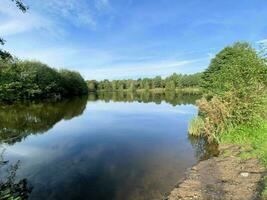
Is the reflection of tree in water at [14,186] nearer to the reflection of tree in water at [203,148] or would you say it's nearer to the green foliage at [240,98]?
the reflection of tree in water at [203,148]

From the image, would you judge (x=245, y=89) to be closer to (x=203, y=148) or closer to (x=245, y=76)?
(x=245, y=76)

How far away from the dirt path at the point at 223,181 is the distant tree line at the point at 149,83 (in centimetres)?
14351

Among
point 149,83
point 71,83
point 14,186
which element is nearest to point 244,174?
point 14,186

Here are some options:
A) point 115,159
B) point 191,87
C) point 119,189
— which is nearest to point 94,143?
point 115,159

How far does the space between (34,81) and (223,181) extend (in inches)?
2311

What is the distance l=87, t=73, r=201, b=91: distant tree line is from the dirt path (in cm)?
14351

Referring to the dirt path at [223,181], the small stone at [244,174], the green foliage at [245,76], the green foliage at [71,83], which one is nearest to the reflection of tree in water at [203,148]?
the dirt path at [223,181]

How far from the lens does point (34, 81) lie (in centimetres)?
6294

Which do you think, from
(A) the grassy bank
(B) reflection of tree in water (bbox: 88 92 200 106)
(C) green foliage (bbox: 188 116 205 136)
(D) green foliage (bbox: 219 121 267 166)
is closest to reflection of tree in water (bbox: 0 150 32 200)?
(A) the grassy bank

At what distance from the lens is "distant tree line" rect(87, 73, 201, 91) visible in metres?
161

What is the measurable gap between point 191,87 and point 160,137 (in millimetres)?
137520

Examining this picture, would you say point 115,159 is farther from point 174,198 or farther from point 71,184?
point 174,198

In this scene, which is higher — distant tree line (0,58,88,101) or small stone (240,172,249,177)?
distant tree line (0,58,88,101)

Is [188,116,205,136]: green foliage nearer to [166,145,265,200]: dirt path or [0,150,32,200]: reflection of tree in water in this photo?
[166,145,265,200]: dirt path
